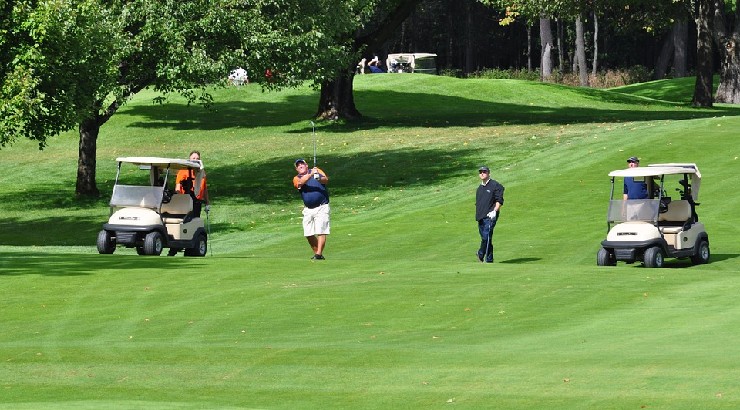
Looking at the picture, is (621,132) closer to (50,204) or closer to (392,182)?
(392,182)

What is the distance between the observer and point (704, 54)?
58.8 metres

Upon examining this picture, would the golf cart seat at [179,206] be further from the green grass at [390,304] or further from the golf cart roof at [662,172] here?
the golf cart roof at [662,172]

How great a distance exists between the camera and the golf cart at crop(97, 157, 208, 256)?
990 inches

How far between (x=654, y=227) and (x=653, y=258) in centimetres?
59

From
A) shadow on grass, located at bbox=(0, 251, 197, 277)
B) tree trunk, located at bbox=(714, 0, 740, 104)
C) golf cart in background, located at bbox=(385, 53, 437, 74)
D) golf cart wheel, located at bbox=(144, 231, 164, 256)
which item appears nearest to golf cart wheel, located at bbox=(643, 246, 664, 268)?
shadow on grass, located at bbox=(0, 251, 197, 277)

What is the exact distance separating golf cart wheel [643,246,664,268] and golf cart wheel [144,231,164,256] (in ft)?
28.2

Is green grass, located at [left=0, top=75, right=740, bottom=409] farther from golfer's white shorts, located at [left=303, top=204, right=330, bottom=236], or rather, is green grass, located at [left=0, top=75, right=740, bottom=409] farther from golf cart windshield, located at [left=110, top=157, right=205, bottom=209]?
golf cart windshield, located at [left=110, top=157, right=205, bottom=209]

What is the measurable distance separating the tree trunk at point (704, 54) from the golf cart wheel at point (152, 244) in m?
38.5

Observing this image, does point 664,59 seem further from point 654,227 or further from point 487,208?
point 654,227

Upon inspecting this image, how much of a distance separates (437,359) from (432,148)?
102 feet

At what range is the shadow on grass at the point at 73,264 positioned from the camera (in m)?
21.1

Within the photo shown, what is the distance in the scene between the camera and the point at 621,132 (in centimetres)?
4534

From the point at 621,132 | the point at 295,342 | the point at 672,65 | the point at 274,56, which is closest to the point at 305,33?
the point at 274,56

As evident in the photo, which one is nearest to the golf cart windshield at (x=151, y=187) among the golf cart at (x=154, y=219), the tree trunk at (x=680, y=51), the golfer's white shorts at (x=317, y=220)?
the golf cart at (x=154, y=219)
